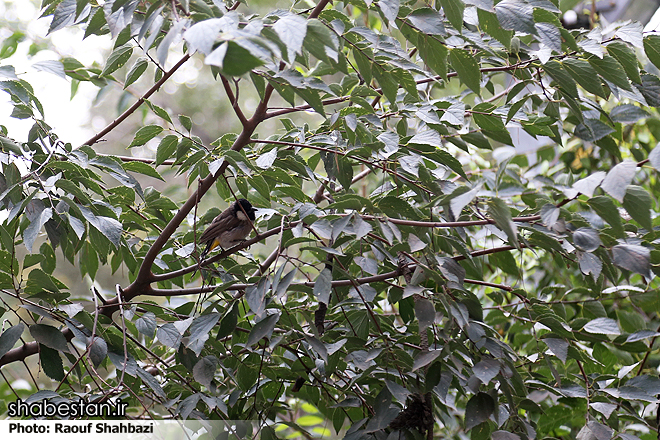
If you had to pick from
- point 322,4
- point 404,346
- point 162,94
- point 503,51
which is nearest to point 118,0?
point 322,4

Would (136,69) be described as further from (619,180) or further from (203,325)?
(619,180)

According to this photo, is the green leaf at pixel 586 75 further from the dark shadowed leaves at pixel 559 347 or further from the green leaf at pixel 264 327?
the green leaf at pixel 264 327

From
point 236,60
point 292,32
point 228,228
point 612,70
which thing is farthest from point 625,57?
point 228,228

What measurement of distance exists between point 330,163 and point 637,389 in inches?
37.3

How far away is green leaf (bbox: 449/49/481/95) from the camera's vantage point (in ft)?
3.90

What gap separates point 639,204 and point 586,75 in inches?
13.6

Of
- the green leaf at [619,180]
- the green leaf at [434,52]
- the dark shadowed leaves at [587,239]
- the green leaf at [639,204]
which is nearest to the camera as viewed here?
the green leaf at [619,180]

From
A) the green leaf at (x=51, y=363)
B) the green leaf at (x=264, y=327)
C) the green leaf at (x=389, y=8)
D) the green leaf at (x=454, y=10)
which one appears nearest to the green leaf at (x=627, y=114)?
the green leaf at (x=454, y=10)

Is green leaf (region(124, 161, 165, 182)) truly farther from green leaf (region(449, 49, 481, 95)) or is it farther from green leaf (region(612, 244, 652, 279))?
green leaf (region(612, 244, 652, 279))

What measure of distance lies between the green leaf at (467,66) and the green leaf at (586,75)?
18 cm

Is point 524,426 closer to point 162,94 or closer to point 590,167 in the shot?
point 590,167

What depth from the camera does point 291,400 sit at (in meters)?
2.40

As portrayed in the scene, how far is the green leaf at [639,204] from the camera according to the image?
0.90 metres

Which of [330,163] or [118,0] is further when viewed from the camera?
[330,163]
